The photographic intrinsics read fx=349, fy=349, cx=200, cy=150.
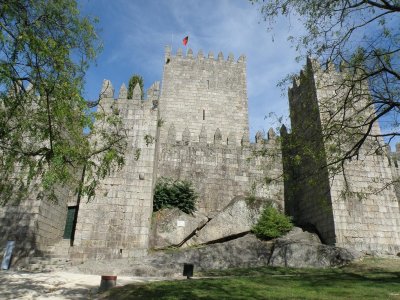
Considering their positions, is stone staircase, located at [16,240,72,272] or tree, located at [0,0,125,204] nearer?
tree, located at [0,0,125,204]

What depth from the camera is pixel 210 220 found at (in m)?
14.3

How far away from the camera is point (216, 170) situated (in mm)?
17031

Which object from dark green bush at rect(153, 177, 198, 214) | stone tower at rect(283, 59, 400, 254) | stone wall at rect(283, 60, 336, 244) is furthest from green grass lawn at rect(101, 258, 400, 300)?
dark green bush at rect(153, 177, 198, 214)

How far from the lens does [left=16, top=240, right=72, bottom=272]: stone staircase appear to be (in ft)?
36.6

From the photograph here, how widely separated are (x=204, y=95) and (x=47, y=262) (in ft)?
55.8

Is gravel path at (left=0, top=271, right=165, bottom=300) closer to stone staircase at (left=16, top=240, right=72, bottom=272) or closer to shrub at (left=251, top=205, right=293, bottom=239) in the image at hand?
stone staircase at (left=16, top=240, right=72, bottom=272)

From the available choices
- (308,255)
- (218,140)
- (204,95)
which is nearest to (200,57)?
(204,95)

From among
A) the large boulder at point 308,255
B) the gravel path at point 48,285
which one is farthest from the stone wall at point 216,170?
the gravel path at point 48,285

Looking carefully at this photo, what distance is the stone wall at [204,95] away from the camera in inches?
976

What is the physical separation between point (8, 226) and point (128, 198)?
4.07 metres

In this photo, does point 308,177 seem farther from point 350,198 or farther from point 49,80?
point 49,80

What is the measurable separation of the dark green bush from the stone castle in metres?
0.64

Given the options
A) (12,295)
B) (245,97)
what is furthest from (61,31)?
(245,97)

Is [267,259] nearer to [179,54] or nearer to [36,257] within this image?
[36,257]
